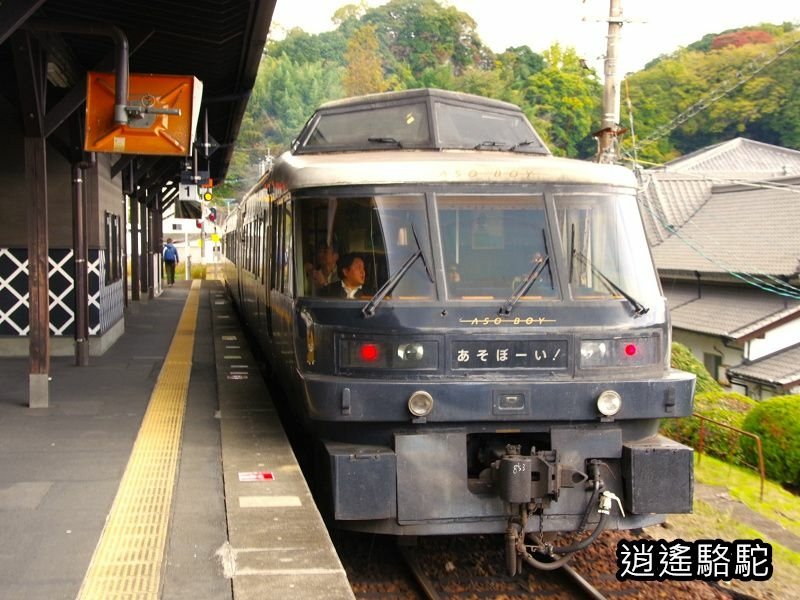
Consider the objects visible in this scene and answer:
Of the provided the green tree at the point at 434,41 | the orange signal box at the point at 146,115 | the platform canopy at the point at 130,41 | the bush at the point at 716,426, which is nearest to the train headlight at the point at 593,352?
the platform canopy at the point at 130,41

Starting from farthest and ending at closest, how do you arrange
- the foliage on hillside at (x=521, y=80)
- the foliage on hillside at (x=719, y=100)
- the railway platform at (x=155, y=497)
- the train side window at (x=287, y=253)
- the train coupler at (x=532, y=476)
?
the foliage on hillside at (x=719, y=100) < the foliage on hillside at (x=521, y=80) < the train side window at (x=287, y=253) < the train coupler at (x=532, y=476) < the railway platform at (x=155, y=497)

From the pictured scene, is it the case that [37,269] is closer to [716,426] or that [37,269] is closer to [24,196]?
[24,196]

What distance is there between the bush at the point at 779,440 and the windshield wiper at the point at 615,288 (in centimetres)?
528

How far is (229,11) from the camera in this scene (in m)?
9.49

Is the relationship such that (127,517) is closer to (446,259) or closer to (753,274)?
(446,259)

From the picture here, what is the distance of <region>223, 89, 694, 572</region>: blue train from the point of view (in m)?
5.96

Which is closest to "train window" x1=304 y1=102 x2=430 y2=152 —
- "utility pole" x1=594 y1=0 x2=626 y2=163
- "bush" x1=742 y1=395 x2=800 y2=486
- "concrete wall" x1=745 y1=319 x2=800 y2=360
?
"bush" x1=742 y1=395 x2=800 y2=486

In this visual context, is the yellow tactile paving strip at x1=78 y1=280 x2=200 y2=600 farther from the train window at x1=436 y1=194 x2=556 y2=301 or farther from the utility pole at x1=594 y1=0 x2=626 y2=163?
the utility pole at x1=594 y1=0 x2=626 y2=163

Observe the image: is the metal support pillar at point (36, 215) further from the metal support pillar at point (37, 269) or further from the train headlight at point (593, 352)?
the train headlight at point (593, 352)

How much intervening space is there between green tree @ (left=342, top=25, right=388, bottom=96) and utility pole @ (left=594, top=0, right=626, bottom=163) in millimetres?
52329

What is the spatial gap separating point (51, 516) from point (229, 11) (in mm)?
5410

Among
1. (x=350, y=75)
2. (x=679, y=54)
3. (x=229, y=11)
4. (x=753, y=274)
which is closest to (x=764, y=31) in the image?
(x=679, y=54)

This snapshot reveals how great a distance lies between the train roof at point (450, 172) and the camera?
628 centimetres

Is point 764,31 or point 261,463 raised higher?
point 764,31
